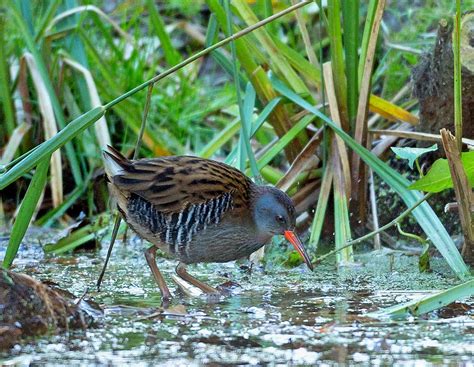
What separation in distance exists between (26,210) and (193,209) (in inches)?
32.0

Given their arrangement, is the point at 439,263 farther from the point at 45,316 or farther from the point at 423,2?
the point at 423,2

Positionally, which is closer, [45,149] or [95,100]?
[45,149]

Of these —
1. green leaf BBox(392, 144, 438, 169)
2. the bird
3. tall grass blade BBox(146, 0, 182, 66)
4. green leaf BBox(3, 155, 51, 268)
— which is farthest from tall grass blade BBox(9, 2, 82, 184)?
green leaf BBox(392, 144, 438, 169)

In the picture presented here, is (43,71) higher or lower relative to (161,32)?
lower

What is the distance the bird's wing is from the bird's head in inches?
4.8

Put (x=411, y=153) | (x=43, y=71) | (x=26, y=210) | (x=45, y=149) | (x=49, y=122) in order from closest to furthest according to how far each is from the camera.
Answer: (x=45, y=149)
(x=26, y=210)
(x=411, y=153)
(x=43, y=71)
(x=49, y=122)

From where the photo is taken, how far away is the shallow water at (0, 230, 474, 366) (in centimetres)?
307

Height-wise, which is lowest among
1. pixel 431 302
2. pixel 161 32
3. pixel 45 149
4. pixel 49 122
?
pixel 431 302

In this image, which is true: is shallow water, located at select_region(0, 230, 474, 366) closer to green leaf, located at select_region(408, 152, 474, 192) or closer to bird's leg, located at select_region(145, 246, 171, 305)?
bird's leg, located at select_region(145, 246, 171, 305)

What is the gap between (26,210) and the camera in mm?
3965

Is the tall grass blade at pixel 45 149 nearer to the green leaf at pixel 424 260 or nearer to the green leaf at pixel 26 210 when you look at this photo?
the green leaf at pixel 26 210

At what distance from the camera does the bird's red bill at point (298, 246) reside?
4477 mm

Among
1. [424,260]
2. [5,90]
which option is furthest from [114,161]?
[5,90]

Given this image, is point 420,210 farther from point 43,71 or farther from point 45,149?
point 43,71
